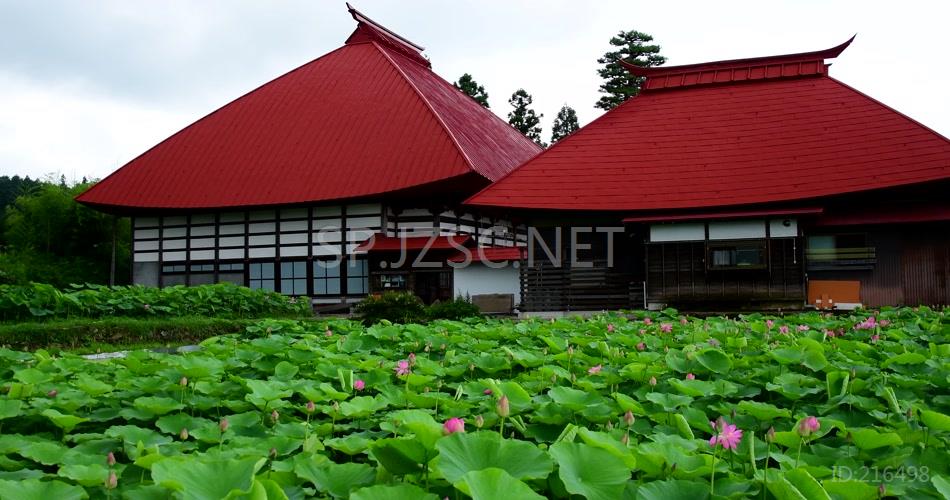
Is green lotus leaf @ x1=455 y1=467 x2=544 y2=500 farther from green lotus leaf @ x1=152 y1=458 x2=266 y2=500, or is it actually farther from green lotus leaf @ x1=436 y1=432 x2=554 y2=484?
green lotus leaf @ x1=152 y1=458 x2=266 y2=500

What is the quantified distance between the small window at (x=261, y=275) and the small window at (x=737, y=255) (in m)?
12.8

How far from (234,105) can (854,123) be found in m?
19.7

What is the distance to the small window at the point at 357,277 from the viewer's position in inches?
831

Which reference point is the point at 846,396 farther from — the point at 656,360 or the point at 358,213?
the point at 358,213

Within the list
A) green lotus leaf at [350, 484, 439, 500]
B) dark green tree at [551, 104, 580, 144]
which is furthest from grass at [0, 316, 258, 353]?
dark green tree at [551, 104, 580, 144]

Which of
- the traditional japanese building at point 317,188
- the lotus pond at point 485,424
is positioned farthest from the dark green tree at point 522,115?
the lotus pond at point 485,424

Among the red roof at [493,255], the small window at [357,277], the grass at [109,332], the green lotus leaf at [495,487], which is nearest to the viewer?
the green lotus leaf at [495,487]

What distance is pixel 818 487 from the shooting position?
1371mm

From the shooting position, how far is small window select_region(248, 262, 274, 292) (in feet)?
72.2

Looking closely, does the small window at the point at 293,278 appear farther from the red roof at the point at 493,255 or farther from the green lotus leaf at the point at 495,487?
the green lotus leaf at the point at 495,487

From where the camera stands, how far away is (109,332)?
10609 millimetres

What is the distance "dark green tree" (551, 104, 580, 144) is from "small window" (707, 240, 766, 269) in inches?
1369

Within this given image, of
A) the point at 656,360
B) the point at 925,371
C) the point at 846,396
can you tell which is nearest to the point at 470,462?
the point at 846,396

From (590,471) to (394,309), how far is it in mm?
10878
